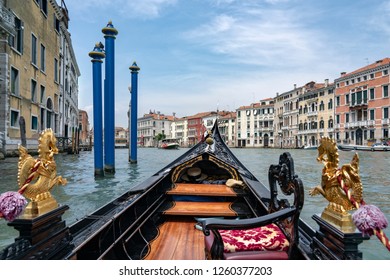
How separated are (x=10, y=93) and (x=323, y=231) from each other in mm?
11754

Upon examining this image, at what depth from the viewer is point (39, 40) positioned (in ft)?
44.2

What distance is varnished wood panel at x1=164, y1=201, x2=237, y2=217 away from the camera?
103 inches

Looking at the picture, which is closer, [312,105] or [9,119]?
[9,119]

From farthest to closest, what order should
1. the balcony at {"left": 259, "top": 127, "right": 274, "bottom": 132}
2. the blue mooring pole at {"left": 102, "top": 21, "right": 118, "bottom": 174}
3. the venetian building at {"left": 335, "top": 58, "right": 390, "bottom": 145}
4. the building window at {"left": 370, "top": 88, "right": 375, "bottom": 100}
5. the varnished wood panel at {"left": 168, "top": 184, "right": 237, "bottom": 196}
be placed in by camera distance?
the balcony at {"left": 259, "top": 127, "right": 274, "bottom": 132}, the building window at {"left": 370, "top": 88, "right": 375, "bottom": 100}, the venetian building at {"left": 335, "top": 58, "right": 390, "bottom": 145}, the blue mooring pole at {"left": 102, "top": 21, "right": 118, "bottom": 174}, the varnished wood panel at {"left": 168, "top": 184, "right": 237, "bottom": 196}

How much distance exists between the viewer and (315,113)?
29531 millimetres

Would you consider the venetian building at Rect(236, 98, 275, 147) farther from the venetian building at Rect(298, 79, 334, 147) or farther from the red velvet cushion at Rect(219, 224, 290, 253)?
the red velvet cushion at Rect(219, 224, 290, 253)

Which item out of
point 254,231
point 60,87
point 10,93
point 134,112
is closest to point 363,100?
point 134,112

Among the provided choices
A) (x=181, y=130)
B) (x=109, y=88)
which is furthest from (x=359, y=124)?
(x=181, y=130)

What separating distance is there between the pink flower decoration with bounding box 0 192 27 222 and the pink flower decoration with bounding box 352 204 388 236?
1222mm

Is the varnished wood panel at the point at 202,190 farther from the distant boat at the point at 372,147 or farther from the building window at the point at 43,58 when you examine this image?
the distant boat at the point at 372,147

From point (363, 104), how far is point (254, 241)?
85.6ft

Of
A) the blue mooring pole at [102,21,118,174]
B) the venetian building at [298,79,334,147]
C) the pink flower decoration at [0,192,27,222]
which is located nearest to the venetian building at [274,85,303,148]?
the venetian building at [298,79,334,147]

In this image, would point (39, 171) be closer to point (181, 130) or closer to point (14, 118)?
point (14, 118)
